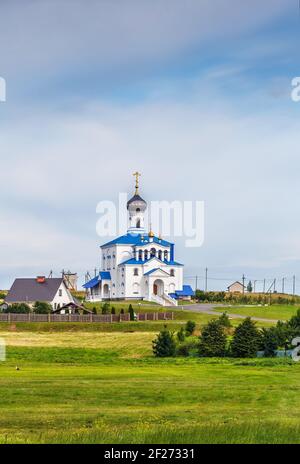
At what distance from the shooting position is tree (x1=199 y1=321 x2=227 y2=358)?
43250mm

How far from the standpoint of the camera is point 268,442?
1434 centimetres

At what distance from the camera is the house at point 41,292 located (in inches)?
3305

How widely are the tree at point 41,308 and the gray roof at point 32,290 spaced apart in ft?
17.0

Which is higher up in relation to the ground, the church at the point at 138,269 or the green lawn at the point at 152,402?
the church at the point at 138,269

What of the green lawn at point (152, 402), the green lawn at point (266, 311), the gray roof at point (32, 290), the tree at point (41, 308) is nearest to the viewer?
the green lawn at point (152, 402)

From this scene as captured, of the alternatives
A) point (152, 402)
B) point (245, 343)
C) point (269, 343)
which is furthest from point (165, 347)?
point (152, 402)

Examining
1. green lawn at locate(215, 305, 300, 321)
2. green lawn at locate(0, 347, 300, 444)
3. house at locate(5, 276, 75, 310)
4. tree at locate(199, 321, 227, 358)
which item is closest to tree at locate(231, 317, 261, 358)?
tree at locate(199, 321, 227, 358)

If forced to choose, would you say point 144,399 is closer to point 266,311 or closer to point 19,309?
point 19,309

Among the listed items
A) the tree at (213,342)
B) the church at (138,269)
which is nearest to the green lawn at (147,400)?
the tree at (213,342)

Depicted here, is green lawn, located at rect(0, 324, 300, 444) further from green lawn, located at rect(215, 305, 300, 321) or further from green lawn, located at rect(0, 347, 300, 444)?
green lawn, located at rect(215, 305, 300, 321)

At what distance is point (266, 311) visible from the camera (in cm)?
8081

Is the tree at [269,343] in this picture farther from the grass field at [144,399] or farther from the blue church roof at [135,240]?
the blue church roof at [135,240]

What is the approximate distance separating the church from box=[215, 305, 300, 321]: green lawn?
38.1 ft

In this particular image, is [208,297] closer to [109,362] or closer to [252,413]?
[109,362]
